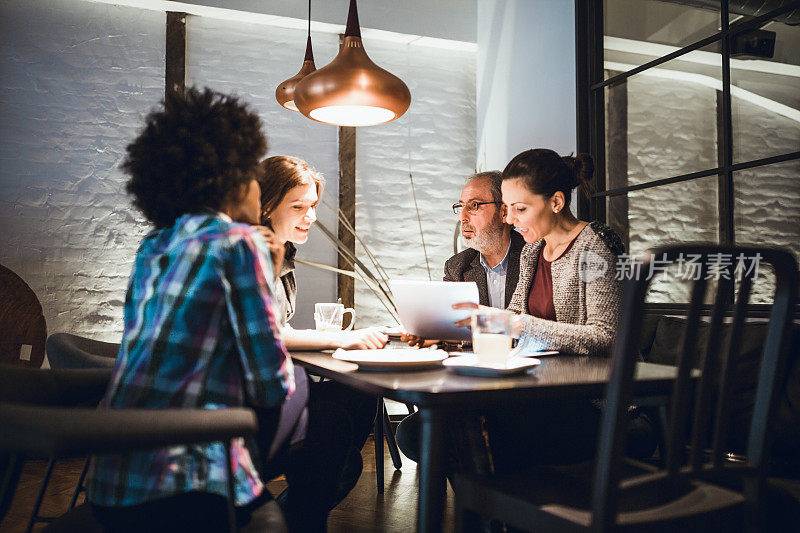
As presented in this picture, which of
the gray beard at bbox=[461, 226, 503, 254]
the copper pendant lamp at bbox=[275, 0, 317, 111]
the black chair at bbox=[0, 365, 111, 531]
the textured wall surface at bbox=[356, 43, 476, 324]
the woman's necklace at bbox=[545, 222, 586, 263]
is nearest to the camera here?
the black chair at bbox=[0, 365, 111, 531]

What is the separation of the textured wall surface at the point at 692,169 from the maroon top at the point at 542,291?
149 cm

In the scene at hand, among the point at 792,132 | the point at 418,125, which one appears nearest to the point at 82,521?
the point at 418,125

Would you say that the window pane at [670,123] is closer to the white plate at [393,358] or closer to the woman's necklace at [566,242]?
the woman's necklace at [566,242]

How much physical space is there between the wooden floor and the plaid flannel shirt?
150 centimetres

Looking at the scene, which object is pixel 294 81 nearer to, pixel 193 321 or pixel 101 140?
pixel 101 140

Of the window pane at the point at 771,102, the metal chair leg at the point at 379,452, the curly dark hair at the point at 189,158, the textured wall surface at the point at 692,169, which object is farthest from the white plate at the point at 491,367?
the window pane at the point at 771,102

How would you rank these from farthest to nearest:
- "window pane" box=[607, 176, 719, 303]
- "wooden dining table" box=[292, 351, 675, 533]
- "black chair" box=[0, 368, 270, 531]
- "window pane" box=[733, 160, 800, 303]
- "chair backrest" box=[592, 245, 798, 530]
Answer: "window pane" box=[607, 176, 719, 303], "window pane" box=[733, 160, 800, 303], "wooden dining table" box=[292, 351, 675, 533], "chair backrest" box=[592, 245, 798, 530], "black chair" box=[0, 368, 270, 531]

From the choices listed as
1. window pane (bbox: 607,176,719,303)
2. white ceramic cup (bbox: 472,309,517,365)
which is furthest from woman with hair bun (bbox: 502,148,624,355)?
window pane (bbox: 607,176,719,303)

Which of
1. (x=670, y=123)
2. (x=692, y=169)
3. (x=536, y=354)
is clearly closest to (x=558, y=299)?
(x=536, y=354)

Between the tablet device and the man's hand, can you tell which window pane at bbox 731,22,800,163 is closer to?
the tablet device

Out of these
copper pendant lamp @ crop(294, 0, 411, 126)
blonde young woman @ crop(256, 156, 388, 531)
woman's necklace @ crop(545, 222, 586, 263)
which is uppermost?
copper pendant lamp @ crop(294, 0, 411, 126)

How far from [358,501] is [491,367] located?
1.76 m

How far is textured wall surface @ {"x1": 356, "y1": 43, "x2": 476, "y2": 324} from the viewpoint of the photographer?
4.41 meters

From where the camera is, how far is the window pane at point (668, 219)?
13.3 ft
